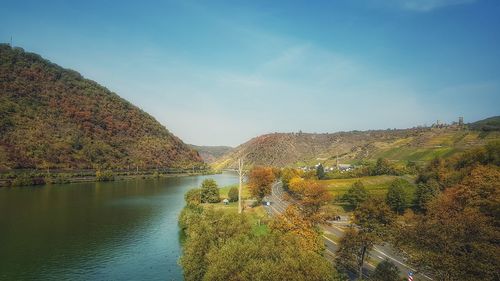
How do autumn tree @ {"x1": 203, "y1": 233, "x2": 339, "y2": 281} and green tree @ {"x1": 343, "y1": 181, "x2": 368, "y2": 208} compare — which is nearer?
autumn tree @ {"x1": 203, "y1": 233, "x2": 339, "y2": 281}

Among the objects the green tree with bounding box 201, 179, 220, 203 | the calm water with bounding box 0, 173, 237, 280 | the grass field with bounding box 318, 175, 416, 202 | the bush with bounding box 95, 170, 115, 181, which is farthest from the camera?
the bush with bounding box 95, 170, 115, 181

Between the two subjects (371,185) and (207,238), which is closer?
(207,238)

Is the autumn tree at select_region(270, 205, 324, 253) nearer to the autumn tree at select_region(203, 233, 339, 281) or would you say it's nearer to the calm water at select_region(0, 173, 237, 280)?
the autumn tree at select_region(203, 233, 339, 281)

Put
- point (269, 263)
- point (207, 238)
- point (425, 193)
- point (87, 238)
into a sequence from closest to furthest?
1. point (269, 263)
2. point (207, 238)
3. point (87, 238)
4. point (425, 193)

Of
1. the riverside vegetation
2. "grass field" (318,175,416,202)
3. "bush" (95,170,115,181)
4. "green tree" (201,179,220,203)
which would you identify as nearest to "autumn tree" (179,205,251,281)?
the riverside vegetation

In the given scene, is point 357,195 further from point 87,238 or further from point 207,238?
point 87,238

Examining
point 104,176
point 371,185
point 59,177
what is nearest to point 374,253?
point 371,185

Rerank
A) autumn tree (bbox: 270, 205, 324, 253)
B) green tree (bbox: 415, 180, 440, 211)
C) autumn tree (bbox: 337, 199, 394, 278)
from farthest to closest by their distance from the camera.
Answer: green tree (bbox: 415, 180, 440, 211) → autumn tree (bbox: 270, 205, 324, 253) → autumn tree (bbox: 337, 199, 394, 278)

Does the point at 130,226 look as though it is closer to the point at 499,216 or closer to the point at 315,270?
the point at 315,270

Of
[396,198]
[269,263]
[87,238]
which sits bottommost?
[87,238]

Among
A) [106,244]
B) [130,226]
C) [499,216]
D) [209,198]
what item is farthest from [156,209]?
[499,216]
